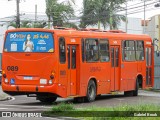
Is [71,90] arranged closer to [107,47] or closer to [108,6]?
[107,47]

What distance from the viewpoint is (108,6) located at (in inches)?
2269

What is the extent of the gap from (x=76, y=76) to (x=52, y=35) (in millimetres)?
2401

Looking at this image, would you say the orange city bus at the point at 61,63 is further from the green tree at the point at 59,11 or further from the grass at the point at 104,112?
the green tree at the point at 59,11

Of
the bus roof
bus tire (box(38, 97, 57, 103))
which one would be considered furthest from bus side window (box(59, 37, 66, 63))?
bus tire (box(38, 97, 57, 103))

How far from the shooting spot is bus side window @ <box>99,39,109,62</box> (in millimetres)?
23750

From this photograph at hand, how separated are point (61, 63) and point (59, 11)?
36.6m

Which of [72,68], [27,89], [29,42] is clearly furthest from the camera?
[72,68]

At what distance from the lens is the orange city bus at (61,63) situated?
20.6 m

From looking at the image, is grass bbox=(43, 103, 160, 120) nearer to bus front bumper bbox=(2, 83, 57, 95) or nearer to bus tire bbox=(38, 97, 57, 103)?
bus front bumper bbox=(2, 83, 57, 95)

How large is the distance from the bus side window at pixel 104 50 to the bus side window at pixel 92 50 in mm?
370

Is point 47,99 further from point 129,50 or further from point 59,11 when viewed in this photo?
point 59,11

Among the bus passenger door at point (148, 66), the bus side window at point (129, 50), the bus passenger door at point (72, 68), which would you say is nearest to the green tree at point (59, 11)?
the bus passenger door at point (148, 66)

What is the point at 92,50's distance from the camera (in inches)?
907

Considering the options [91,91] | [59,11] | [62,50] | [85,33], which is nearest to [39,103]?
[91,91]
